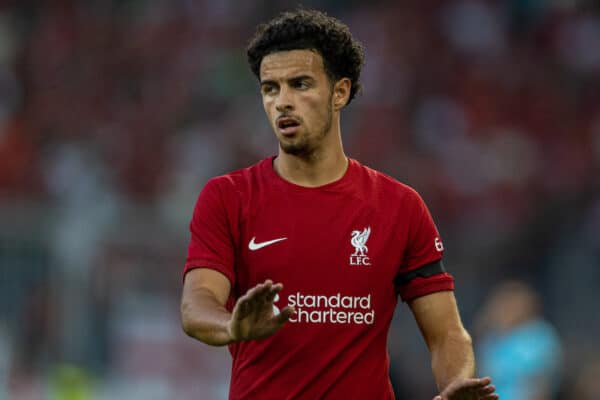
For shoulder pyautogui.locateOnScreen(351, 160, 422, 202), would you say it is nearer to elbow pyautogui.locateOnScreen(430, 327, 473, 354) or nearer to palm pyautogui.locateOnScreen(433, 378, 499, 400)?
elbow pyautogui.locateOnScreen(430, 327, 473, 354)

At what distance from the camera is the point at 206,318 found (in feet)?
13.1

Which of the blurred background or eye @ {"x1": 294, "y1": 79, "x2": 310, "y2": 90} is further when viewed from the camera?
the blurred background

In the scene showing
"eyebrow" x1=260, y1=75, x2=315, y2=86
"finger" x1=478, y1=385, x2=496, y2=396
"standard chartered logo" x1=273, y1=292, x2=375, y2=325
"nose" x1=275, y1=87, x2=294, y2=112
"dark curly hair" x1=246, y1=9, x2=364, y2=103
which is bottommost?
"finger" x1=478, y1=385, x2=496, y2=396

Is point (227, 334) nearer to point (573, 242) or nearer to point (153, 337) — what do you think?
point (153, 337)

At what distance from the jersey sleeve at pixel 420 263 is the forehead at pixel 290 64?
26.6 inches

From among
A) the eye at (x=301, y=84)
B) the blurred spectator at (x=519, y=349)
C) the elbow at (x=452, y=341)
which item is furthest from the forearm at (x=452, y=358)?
the blurred spectator at (x=519, y=349)

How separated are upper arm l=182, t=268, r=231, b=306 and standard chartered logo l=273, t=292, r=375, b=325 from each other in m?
0.20

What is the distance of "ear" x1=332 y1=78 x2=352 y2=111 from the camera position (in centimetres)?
465

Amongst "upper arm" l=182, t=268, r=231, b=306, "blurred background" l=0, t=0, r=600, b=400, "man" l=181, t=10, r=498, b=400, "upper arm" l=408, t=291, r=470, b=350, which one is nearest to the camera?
"upper arm" l=182, t=268, r=231, b=306

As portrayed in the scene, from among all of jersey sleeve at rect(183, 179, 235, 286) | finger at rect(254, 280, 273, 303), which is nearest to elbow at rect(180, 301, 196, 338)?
jersey sleeve at rect(183, 179, 235, 286)

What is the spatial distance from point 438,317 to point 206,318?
1.05 meters

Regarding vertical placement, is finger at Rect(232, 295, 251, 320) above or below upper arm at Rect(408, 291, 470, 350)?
below

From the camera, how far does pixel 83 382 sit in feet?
34.6

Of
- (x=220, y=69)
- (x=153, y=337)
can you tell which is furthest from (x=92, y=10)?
(x=153, y=337)
